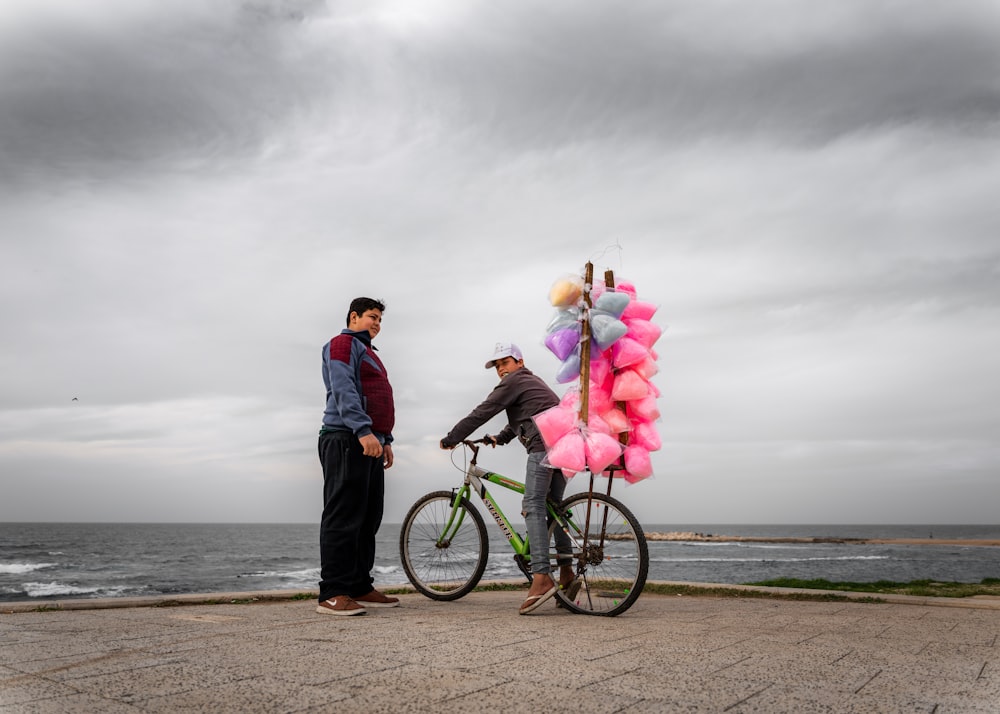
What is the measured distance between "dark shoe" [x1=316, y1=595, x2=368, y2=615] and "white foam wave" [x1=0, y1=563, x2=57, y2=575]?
44.0 metres

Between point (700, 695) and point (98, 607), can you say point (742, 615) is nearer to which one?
point (700, 695)

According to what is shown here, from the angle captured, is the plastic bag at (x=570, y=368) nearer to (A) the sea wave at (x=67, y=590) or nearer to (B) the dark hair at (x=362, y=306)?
(B) the dark hair at (x=362, y=306)

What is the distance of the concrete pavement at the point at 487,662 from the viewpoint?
2.39m

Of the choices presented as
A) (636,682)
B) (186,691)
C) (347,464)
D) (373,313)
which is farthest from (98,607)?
(636,682)

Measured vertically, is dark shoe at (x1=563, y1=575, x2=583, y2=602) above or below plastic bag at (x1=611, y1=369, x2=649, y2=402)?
below

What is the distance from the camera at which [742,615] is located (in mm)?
4953

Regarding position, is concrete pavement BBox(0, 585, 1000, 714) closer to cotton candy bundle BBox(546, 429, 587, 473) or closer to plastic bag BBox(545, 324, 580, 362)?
cotton candy bundle BBox(546, 429, 587, 473)

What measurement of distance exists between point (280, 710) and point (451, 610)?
2.82 metres

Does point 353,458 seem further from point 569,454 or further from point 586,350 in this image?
point 586,350

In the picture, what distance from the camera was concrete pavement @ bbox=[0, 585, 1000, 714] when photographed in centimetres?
239

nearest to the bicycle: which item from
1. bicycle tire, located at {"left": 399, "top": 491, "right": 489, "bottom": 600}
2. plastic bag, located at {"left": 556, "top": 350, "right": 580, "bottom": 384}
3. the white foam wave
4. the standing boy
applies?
bicycle tire, located at {"left": 399, "top": 491, "right": 489, "bottom": 600}

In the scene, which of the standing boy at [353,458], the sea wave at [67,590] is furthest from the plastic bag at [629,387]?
the sea wave at [67,590]

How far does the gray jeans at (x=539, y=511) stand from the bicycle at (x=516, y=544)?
6 centimetres

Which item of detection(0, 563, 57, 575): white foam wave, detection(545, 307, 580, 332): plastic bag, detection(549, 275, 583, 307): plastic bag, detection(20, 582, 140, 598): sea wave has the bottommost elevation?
detection(0, 563, 57, 575): white foam wave
